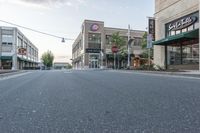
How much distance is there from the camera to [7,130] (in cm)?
318

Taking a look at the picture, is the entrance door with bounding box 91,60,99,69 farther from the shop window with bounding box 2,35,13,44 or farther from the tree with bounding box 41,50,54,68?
the tree with bounding box 41,50,54,68

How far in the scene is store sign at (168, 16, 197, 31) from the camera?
24.5 m

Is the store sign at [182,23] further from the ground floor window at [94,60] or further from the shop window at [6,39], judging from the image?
the shop window at [6,39]

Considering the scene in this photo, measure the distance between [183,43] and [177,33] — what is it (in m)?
1.44

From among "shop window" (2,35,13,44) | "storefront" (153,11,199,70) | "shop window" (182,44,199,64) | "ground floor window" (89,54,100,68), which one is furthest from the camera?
"ground floor window" (89,54,100,68)

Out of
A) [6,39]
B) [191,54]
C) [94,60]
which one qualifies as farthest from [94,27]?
[191,54]

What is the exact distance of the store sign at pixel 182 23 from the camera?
2448 centimetres

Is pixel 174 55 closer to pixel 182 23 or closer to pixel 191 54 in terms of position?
pixel 191 54

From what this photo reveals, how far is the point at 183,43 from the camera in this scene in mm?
27141

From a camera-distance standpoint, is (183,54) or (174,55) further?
(174,55)

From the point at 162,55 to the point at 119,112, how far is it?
27410 mm

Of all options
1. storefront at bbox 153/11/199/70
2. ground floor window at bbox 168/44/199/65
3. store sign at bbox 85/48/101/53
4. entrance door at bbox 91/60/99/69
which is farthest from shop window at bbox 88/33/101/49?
ground floor window at bbox 168/44/199/65

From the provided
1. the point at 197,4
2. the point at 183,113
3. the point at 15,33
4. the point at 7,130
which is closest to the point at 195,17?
the point at 197,4

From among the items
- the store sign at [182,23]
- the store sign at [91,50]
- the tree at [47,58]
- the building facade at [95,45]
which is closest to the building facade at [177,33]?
the store sign at [182,23]
